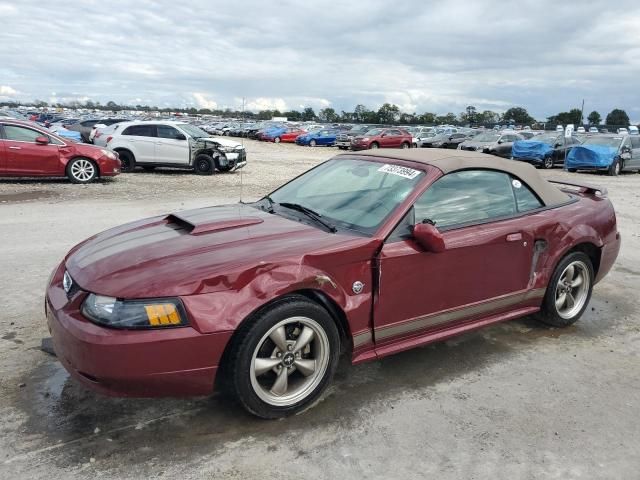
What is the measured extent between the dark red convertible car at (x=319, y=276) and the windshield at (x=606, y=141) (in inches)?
710

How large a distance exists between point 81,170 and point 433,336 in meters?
11.7

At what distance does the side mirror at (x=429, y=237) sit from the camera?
10.9 feet

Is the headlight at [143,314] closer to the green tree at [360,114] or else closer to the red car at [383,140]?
the red car at [383,140]

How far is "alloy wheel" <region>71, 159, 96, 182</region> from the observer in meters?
12.9

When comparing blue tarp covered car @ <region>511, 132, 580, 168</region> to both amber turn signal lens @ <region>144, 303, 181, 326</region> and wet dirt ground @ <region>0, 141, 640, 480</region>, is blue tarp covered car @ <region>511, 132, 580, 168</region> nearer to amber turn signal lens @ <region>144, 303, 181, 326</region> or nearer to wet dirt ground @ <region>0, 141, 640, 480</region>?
wet dirt ground @ <region>0, 141, 640, 480</region>

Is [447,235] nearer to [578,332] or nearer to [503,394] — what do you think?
[503,394]

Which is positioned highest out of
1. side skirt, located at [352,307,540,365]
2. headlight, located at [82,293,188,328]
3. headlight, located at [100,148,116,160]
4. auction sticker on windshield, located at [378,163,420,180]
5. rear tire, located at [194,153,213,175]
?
auction sticker on windshield, located at [378,163,420,180]

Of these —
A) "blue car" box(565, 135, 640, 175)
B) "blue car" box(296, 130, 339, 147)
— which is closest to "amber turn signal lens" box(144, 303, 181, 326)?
"blue car" box(565, 135, 640, 175)

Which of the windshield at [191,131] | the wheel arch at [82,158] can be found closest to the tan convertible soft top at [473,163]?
the wheel arch at [82,158]

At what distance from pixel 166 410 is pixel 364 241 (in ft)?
5.07

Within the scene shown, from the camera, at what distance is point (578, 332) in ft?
15.0

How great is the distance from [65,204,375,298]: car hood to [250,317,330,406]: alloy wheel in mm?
368

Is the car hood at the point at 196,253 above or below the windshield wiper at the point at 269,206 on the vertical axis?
below

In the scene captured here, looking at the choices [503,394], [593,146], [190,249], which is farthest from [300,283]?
[593,146]
